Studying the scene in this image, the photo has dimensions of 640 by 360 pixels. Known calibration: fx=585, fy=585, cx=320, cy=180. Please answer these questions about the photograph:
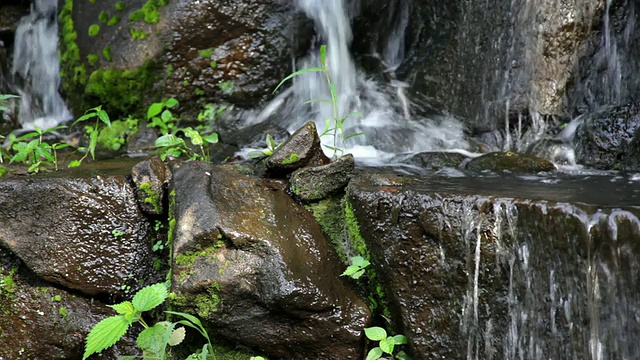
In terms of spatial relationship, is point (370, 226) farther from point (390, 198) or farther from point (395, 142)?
point (395, 142)

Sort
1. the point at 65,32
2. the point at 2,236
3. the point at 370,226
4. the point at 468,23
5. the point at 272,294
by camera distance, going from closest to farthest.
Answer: the point at 272,294
the point at 370,226
the point at 2,236
the point at 468,23
the point at 65,32

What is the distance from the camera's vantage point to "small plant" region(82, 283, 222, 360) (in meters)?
2.65

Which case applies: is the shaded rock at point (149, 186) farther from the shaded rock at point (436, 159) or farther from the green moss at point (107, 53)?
the green moss at point (107, 53)

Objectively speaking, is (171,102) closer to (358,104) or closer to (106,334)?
(358,104)

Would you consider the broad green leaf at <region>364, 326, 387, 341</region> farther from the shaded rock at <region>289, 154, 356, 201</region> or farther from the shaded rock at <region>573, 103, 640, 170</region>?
the shaded rock at <region>573, 103, 640, 170</region>

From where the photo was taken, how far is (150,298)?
276 cm

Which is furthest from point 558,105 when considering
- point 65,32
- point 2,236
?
point 65,32

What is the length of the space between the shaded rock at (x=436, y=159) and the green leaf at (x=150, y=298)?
7.68ft

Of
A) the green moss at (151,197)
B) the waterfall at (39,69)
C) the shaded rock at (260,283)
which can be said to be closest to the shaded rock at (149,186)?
the green moss at (151,197)

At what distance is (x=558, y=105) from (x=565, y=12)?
2.65ft

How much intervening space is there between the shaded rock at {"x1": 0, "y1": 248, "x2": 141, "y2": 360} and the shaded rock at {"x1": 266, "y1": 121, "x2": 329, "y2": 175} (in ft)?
4.01

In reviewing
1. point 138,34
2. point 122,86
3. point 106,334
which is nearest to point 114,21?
point 138,34

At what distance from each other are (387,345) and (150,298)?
1149 millimetres

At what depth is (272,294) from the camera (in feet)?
9.09
